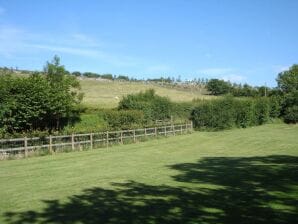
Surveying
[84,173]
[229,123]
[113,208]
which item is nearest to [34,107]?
[84,173]

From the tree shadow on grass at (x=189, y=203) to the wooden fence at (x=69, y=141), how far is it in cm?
1224

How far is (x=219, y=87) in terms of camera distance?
351 ft

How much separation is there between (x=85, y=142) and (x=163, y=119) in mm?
21427

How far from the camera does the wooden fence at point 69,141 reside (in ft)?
81.9

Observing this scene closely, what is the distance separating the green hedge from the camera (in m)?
52.2

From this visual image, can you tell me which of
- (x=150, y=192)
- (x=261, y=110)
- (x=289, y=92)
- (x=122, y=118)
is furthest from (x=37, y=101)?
(x=289, y=92)

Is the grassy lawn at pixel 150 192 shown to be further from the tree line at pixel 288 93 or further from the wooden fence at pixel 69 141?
the tree line at pixel 288 93

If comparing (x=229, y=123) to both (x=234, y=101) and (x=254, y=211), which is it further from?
(x=254, y=211)

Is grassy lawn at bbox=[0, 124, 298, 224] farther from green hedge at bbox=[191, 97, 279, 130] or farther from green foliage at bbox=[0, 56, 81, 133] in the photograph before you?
green hedge at bbox=[191, 97, 279, 130]

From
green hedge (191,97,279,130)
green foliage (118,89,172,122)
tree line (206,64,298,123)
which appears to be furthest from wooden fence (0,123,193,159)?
tree line (206,64,298,123)

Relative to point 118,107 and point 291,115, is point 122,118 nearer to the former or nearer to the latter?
point 118,107

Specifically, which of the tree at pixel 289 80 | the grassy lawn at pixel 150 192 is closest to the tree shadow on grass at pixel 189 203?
the grassy lawn at pixel 150 192

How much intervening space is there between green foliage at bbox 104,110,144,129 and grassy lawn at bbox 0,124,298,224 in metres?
18.8

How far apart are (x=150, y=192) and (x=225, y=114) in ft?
136
